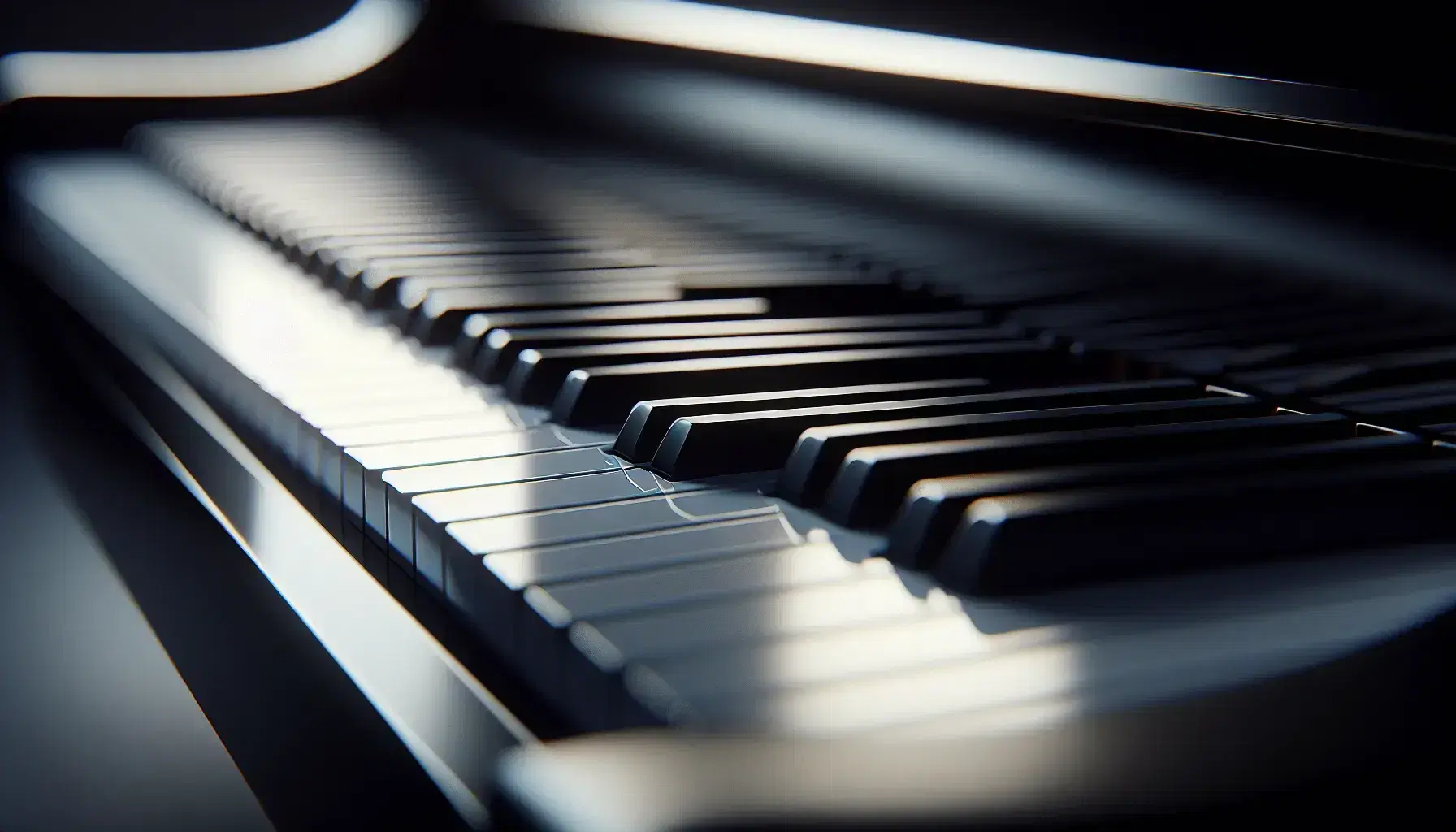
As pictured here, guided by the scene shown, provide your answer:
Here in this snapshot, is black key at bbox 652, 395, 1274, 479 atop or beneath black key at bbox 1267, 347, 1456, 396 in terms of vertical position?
beneath

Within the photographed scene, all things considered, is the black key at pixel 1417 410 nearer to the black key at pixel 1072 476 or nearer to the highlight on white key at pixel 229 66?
the black key at pixel 1072 476

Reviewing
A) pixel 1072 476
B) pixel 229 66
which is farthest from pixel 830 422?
pixel 229 66

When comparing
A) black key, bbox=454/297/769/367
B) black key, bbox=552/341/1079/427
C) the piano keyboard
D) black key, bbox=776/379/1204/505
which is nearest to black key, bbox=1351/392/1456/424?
the piano keyboard

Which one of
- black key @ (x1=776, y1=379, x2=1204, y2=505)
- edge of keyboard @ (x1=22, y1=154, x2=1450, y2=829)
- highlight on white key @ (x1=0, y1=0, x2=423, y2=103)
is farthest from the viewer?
highlight on white key @ (x1=0, y1=0, x2=423, y2=103)

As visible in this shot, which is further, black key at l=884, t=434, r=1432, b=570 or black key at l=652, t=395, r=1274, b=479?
black key at l=652, t=395, r=1274, b=479

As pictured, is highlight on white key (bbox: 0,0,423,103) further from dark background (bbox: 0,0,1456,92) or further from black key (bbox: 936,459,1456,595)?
black key (bbox: 936,459,1456,595)

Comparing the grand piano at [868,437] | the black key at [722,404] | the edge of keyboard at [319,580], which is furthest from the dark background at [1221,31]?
the edge of keyboard at [319,580]

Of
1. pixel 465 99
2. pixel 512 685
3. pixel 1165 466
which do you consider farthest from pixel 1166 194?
pixel 465 99
